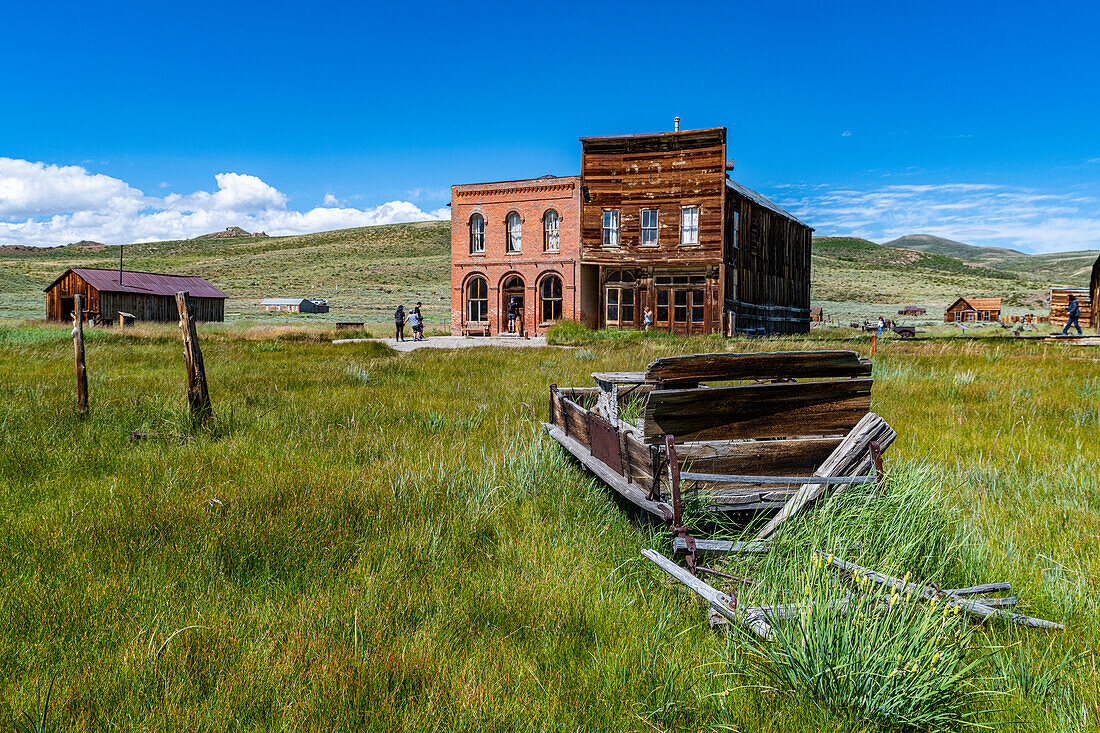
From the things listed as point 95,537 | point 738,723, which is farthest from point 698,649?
point 95,537

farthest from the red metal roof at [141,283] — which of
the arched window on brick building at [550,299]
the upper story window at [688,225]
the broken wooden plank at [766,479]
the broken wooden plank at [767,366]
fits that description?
the broken wooden plank at [766,479]

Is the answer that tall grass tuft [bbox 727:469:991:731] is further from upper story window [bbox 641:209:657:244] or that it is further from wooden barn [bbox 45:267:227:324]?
wooden barn [bbox 45:267:227:324]

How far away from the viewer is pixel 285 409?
22.0ft

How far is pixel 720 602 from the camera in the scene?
7.55 ft

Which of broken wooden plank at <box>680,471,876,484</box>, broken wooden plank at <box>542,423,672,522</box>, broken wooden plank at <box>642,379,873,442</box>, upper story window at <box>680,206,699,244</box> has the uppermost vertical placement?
upper story window at <box>680,206,699,244</box>

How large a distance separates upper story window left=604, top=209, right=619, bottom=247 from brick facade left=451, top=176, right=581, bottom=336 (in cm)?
179

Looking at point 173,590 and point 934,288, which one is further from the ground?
point 934,288

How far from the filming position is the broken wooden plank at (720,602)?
2.15 metres

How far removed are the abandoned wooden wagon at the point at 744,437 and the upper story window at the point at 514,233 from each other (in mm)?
25768

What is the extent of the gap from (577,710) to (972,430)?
5653 mm

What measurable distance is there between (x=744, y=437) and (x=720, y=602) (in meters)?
1.37

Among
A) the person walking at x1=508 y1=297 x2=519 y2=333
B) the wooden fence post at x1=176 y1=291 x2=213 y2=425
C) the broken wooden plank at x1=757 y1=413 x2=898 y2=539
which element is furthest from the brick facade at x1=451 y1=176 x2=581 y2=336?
the broken wooden plank at x1=757 y1=413 x2=898 y2=539

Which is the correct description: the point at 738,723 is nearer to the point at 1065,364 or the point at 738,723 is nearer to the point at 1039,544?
the point at 1039,544

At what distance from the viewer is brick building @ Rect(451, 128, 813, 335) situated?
24203mm
